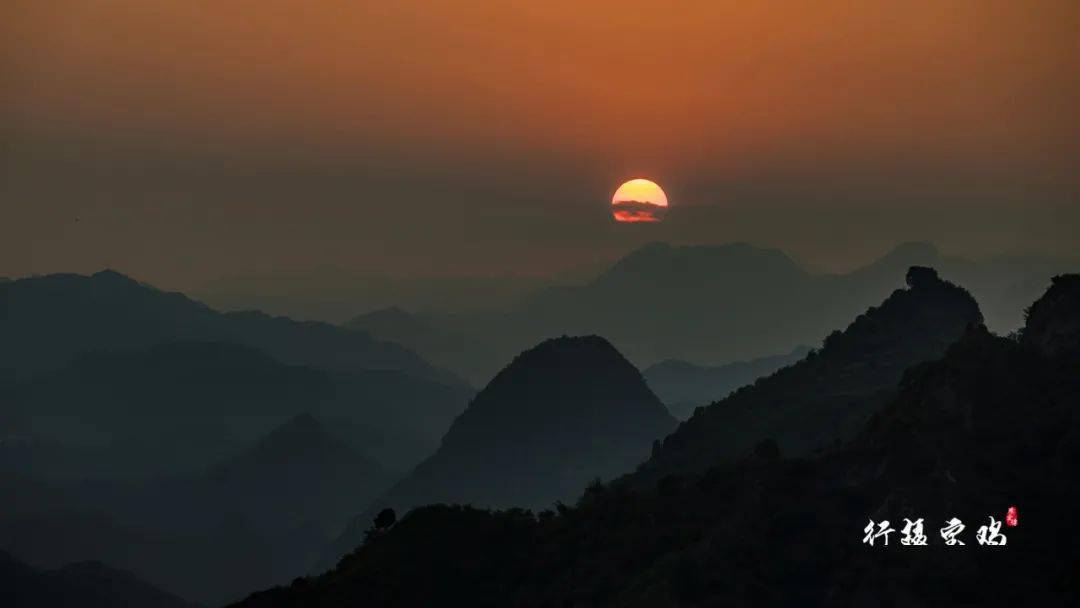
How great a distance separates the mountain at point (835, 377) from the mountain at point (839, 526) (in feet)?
75.5

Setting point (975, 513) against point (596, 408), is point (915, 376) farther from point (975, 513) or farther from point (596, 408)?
point (596, 408)

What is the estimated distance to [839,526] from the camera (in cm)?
5378

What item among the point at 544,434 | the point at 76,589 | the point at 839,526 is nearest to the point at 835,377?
the point at 839,526

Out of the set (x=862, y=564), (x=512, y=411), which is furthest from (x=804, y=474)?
(x=512, y=411)

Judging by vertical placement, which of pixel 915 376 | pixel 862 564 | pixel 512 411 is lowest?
pixel 862 564

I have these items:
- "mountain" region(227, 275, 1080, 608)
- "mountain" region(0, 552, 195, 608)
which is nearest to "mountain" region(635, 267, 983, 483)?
"mountain" region(227, 275, 1080, 608)

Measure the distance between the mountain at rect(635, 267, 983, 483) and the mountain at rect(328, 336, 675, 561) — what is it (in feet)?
202

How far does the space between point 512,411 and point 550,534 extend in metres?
115

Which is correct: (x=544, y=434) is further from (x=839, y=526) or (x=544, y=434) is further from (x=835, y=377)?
(x=839, y=526)

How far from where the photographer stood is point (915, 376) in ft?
208

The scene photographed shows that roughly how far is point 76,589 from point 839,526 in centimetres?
9807

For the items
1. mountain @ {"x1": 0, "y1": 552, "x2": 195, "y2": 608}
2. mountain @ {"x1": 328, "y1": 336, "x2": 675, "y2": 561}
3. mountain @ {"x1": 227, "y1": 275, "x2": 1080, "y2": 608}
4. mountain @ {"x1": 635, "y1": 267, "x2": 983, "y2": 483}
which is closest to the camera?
mountain @ {"x1": 227, "y1": 275, "x2": 1080, "y2": 608}

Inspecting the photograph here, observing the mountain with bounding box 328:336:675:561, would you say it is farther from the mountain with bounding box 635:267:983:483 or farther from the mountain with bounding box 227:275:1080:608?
the mountain with bounding box 227:275:1080:608

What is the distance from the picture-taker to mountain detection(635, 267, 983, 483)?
291 feet
